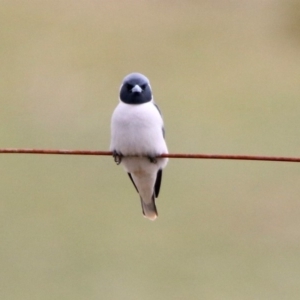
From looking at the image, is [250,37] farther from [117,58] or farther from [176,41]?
[117,58]

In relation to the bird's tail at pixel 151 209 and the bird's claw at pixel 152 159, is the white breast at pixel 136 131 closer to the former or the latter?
the bird's claw at pixel 152 159

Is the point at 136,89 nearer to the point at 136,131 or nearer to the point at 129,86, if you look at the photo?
the point at 129,86

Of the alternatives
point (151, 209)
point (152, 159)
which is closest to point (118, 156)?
point (152, 159)

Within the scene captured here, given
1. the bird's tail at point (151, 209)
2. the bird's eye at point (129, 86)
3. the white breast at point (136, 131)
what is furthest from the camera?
the bird's tail at point (151, 209)

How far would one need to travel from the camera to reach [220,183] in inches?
481

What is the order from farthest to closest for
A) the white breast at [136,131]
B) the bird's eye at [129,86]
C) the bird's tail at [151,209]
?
the bird's tail at [151,209] → the bird's eye at [129,86] → the white breast at [136,131]

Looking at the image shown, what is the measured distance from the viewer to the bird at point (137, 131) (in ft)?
13.6

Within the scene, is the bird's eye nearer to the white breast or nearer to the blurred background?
the white breast

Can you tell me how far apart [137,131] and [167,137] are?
25.1ft

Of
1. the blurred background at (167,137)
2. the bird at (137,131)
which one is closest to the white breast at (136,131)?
the bird at (137,131)

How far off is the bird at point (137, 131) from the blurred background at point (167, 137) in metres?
5.50

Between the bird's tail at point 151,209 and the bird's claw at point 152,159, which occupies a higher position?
the bird's claw at point 152,159

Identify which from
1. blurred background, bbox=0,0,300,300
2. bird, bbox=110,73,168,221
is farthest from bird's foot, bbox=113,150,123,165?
blurred background, bbox=0,0,300,300

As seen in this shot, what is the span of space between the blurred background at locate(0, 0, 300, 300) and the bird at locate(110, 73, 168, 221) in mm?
5496
